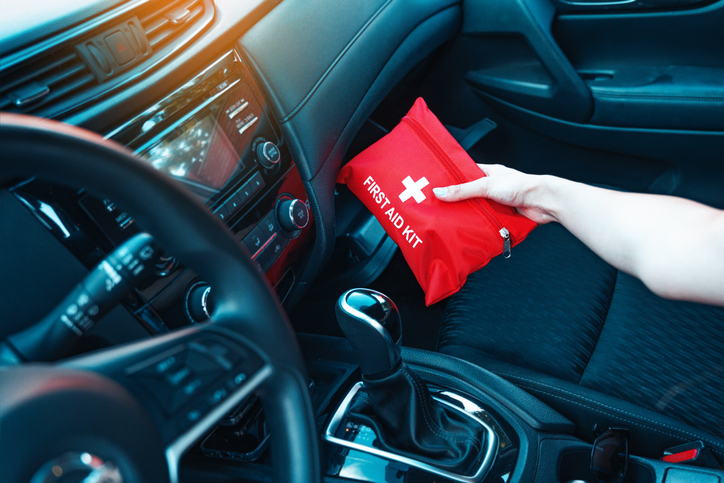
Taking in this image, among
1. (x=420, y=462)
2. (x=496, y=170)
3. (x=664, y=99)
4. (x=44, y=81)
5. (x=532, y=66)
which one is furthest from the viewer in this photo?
(x=532, y=66)

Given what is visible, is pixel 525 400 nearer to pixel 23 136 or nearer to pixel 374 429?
pixel 374 429

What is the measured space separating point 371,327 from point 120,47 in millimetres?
493

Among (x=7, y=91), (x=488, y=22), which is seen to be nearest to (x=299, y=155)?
(x=7, y=91)

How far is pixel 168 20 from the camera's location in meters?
0.74

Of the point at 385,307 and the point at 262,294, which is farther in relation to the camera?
the point at 385,307

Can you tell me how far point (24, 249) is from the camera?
584 mm

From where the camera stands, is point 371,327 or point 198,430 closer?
point 198,430

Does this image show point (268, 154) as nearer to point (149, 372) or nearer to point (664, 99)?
point (149, 372)

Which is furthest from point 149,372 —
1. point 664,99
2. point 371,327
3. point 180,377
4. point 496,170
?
point 664,99

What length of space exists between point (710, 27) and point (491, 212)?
3.03 ft

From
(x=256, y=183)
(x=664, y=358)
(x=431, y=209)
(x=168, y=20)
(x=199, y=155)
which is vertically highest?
(x=168, y=20)

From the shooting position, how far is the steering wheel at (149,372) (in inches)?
12.7

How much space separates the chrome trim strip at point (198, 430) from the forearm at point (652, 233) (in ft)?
1.86

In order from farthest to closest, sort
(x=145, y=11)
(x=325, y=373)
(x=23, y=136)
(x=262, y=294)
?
1. (x=325, y=373)
2. (x=145, y=11)
3. (x=262, y=294)
4. (x=23, y=136)
